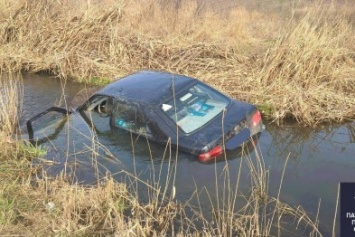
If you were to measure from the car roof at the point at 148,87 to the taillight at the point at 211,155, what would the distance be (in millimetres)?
1058

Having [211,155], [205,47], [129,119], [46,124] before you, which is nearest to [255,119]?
[211,155]

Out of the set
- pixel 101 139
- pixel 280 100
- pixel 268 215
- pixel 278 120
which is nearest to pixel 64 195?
pixel 101 139

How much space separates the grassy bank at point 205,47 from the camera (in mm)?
Result: 8648

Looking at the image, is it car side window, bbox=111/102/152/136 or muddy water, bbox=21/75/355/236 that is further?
car side window, bbox=111/102/152/136

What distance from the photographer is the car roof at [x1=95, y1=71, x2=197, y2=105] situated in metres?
6.04

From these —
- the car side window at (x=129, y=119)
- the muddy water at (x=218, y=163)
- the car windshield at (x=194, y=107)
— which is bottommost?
the muddy water at (x=218, y=163)

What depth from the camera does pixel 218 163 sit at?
221 inches

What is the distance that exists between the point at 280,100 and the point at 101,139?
152 inches

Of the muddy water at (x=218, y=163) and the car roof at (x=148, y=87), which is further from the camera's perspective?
the car roof at (x=148, y=87)

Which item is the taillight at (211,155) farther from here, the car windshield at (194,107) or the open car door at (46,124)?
the open car door at (46,124)

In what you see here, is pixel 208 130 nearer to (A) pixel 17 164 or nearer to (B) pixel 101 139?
(B) pixel 101 139

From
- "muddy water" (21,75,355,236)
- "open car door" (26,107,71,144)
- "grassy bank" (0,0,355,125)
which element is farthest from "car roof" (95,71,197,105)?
"grassy bank" (0,0,355,125)

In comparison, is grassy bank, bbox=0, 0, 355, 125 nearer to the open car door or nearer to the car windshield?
the car windshield

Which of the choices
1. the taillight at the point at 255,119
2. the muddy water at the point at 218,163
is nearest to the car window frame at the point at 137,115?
the muddy water at the point at 218,163
